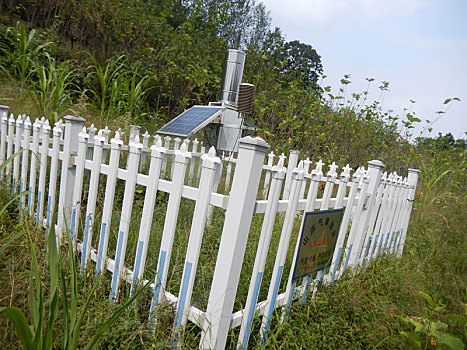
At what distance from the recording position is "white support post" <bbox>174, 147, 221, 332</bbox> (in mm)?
1589

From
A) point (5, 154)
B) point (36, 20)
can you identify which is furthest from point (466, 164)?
point (36, 20)

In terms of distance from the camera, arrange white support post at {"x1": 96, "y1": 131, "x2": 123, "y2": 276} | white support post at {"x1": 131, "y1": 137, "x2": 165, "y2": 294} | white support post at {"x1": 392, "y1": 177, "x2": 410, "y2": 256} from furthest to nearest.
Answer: white support post at {"x1": 392, "y1": 177, "x2": 410, "y2": 256} → white support post at {"x1": 96, "y1": 131, "x2": 123, "y2": 276} → white support post at {"x1": 131, "y1": 137, "x2": 165, "y2": 294}

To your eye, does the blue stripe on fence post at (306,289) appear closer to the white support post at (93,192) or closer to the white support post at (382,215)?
the white support post at (382,215)

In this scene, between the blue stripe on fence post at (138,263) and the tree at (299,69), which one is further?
the tree at (299,69)

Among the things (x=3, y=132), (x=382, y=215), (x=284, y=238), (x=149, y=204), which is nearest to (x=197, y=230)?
(x=149, y=204)

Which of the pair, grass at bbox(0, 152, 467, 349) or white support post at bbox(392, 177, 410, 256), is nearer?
grass at bbox(0, 152, 467, 349)

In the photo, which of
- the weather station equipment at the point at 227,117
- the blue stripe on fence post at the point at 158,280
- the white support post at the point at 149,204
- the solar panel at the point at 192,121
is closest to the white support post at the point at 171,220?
the blue stripe on fence post at the point at 158,280

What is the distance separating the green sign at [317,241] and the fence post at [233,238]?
0.60 metres

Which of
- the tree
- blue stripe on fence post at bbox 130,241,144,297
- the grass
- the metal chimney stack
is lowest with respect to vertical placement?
the grass

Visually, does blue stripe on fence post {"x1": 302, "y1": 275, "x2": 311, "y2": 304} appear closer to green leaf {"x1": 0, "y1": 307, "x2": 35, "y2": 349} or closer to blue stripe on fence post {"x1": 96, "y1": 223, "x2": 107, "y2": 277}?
blue stripe on fence post {"x1": 96, "y1": 223, "x2": 107, "y2": 277}

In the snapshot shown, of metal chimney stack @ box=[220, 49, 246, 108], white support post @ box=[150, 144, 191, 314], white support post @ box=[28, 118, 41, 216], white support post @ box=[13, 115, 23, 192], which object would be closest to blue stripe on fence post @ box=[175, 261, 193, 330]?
white support post @ box=[150, 144, 191, 314]

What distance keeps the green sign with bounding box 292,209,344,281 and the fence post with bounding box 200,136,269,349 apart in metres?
0.60

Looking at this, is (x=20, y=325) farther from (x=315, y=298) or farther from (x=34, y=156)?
(x=34, y=156)

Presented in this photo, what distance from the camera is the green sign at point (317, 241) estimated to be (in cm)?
206
